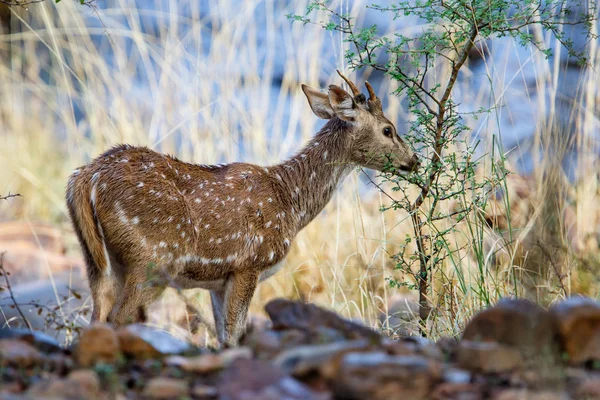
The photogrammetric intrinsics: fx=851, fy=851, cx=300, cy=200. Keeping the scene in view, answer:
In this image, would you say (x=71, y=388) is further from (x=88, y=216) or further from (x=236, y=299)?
(x=236, y=299)

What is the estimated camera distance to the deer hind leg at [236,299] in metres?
5.55

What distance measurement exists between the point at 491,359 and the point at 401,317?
3629 mm

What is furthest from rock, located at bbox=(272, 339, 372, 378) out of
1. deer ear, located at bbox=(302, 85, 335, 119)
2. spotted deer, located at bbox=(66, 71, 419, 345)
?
deer ear, located at bbox=(302, 85, 335, 119)

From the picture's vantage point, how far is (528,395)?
278cm

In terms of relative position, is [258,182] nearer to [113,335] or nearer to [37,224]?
[113,335]

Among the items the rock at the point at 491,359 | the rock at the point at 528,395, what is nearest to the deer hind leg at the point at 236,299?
the rock at the point at 491,359

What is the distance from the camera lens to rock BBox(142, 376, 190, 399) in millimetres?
2826

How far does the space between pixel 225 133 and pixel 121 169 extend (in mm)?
3315

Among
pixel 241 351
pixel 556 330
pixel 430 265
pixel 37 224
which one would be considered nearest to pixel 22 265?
pixel 37 224

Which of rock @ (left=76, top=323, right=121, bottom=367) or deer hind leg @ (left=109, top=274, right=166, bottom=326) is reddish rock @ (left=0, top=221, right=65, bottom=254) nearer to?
deer hind leg @ (left=109, top=274, right=166, bottom=326)

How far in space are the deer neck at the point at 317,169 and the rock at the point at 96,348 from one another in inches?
118

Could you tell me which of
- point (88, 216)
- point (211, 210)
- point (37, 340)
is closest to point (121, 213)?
point (88, 216)

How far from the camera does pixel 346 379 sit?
2.78 meters

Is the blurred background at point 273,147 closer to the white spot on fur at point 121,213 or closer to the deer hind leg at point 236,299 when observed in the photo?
the deer hind leg at point 236,299
